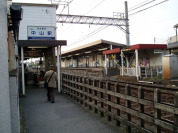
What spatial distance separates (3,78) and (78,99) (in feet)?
18.5

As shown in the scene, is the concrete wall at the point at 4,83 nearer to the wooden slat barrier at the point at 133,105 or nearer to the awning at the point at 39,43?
the wooden slat barrier at the point at 133,105

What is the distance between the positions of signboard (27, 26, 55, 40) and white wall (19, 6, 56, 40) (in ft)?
1.32

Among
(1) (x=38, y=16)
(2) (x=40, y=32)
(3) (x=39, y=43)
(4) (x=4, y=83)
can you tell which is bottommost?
(4) (x=4, y=83)

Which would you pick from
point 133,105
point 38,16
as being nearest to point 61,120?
point 133,105

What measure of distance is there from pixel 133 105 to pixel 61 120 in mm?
2849

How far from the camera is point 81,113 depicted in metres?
7.07

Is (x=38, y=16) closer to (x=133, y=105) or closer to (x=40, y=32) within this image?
(x=40, y=32)

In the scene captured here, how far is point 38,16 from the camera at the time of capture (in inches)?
526

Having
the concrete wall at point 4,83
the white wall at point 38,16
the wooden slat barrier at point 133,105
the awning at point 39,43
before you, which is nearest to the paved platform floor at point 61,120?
the wooden slat barrier at point 133,105

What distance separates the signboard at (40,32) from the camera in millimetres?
12727

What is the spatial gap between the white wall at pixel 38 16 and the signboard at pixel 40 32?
0.40 m

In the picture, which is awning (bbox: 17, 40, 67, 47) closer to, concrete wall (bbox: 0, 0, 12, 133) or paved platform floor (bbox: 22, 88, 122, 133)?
paved platform floor (bbox: 22, 88, 122, 133)

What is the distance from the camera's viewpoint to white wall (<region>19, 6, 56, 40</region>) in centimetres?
1312

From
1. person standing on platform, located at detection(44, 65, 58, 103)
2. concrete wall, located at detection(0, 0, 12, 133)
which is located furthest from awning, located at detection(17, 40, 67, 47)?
concrete wall, located at detection(0, 0, 12, 133)
